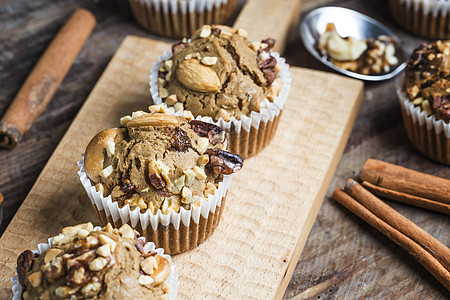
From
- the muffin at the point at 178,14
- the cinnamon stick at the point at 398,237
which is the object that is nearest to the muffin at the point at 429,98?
the cinnamon stick at the point at 398,237

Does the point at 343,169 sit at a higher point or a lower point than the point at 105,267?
lower

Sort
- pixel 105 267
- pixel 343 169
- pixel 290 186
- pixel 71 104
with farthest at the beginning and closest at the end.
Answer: pixel 71 104, pixel 343 169, pixel 290 186, pixel 105 267

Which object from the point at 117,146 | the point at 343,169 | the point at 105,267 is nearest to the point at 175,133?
the point at 117,146

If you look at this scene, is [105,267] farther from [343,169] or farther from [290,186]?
[343,169]

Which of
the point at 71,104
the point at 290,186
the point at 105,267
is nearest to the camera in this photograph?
the point at 105,267

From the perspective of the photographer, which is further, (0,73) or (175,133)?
(0,73)

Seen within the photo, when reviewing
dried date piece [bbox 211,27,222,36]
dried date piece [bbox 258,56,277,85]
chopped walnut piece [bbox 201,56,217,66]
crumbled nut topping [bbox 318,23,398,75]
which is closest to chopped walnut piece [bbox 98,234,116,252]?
chopped walnut piece [bbox 201,56,217,66]
